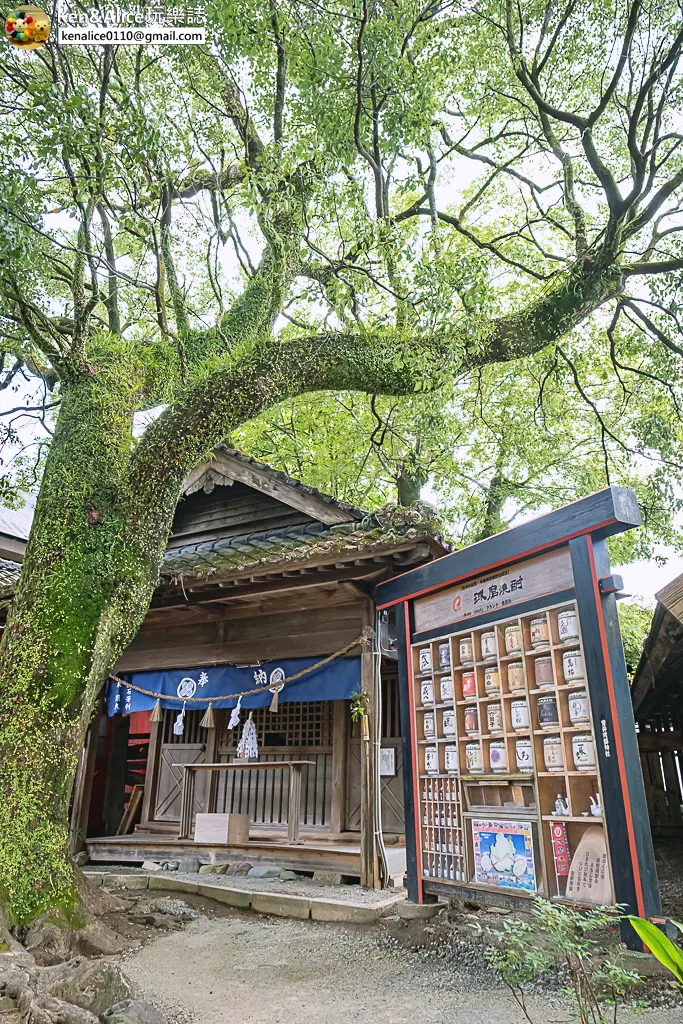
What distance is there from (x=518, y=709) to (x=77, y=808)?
845 cm

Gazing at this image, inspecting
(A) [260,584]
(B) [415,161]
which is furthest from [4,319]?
(B) [415,161]

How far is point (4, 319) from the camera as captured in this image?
27.3 feet

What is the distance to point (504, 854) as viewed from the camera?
5.50 meters

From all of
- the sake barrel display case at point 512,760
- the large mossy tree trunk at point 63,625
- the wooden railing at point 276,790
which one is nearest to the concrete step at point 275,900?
the sake barrel display case at point 512,760

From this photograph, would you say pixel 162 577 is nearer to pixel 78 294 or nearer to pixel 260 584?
pixel 260 584

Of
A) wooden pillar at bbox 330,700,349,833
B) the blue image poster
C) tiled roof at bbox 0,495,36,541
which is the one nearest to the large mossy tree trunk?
the blue image poster

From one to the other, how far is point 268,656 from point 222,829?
262 centimetres

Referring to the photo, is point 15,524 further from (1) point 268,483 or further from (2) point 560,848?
(2) point 560,848

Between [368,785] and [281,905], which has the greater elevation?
[368,785]

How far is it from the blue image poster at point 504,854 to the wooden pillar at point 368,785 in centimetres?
267

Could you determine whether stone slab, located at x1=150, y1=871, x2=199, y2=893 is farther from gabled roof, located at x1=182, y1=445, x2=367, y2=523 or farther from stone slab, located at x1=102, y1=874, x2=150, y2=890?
gabled roof, located at x1=182, y1=445, x2=367, y2=523

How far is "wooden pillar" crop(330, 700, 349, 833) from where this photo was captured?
385 inches

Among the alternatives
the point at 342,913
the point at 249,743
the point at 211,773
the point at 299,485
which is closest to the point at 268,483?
the point at 299,485

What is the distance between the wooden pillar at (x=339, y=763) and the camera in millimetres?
9773
